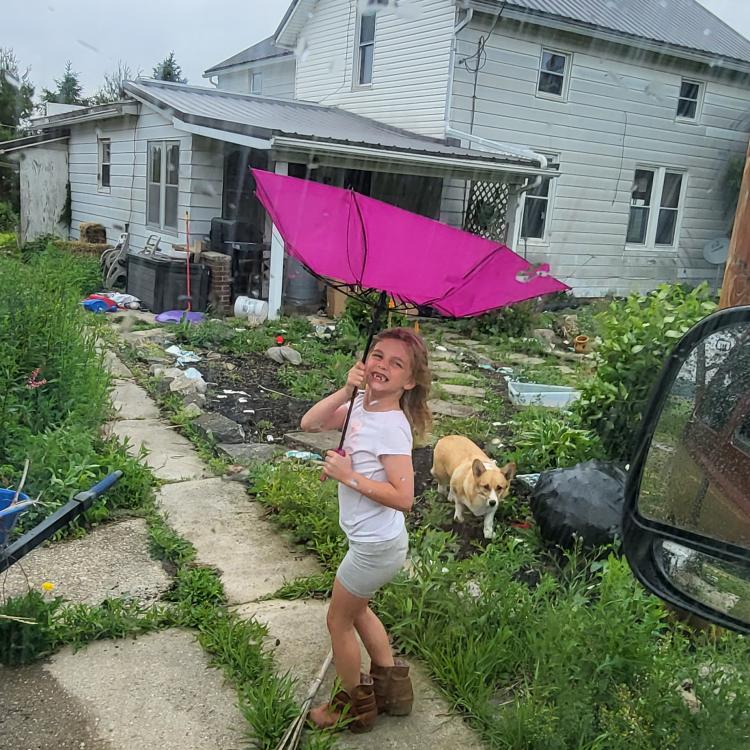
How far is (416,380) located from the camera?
2254mm

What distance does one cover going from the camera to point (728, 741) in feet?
6.35

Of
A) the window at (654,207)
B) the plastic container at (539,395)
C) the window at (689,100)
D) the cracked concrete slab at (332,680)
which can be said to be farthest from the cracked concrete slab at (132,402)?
the window at (654,207)

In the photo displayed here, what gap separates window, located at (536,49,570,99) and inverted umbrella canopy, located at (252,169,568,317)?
1047 centimetres

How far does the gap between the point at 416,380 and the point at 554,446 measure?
2.38 metres

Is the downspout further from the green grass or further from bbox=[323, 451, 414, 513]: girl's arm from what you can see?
bbox=[323, 451, 414, 513]: girl's arm

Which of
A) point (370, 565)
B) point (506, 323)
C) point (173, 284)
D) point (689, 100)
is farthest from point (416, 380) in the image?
point (689, 100)

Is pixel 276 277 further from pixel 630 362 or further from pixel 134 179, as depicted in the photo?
pixel 630 362

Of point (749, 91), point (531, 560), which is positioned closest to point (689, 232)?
point (749, 91)

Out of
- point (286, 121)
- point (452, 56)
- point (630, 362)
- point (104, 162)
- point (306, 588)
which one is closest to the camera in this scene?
point (306, 588)

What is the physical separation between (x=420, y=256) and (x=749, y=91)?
11407 millimetres

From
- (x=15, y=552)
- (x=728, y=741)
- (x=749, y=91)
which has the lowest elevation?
(x=728, y=741)

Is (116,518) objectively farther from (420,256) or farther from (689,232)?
(689,232)

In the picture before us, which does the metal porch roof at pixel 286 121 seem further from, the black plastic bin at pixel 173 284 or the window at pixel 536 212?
the black plastic bin at pixel 173 284

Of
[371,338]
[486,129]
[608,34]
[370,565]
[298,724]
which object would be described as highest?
[608,34]
